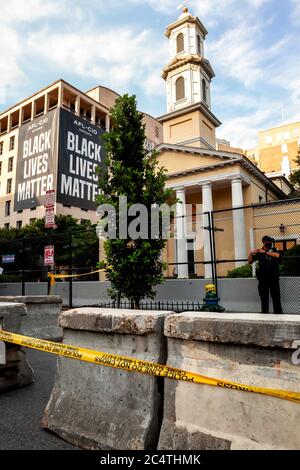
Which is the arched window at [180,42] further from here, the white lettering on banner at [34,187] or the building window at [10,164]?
the building window at [10,164]

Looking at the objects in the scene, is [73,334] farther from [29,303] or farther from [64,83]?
[64,83]

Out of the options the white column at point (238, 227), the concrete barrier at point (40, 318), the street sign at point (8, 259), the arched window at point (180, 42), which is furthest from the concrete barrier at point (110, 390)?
the arched window at point (180, 42)

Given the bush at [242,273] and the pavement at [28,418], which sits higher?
the bush at [242,273]

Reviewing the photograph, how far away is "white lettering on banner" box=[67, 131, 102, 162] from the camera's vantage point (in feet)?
143

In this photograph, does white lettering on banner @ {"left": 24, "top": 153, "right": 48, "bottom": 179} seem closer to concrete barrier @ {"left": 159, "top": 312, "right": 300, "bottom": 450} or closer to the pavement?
the pavement

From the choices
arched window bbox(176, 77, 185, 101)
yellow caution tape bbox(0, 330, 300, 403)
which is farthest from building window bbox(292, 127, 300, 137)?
yellow caution tape bbox(0, 330, 300, 403)

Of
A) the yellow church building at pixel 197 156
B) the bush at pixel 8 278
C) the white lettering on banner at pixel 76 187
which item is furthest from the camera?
the white lettering on banner at pixel 76 187

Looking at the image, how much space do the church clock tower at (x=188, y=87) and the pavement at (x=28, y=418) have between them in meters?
28.1

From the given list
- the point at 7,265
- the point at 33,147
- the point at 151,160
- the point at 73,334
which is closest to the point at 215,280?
the point at 151,160

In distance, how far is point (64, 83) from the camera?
166 ft

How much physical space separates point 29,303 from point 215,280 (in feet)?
18.6

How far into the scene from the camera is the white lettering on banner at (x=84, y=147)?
43.6 meters

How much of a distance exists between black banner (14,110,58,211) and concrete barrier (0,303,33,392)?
125 feet

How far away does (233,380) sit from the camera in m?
2.08
